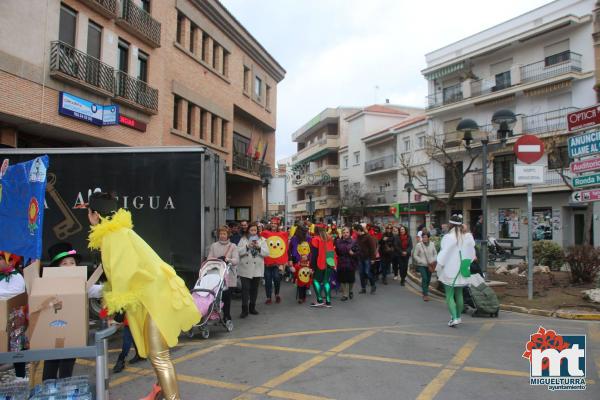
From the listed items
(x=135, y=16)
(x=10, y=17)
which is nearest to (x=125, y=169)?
(x=10, y=17)

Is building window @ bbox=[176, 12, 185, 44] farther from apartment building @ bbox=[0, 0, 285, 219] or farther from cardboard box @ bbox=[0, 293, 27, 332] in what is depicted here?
cardboard box @ bbox=[0, 293, 27, 332]

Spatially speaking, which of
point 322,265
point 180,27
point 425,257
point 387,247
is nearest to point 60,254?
point 322,265

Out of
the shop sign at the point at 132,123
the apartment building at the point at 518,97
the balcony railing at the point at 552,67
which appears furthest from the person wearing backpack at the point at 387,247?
the balcony railing at the point at 552,67

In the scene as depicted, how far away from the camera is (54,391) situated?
3.61 m

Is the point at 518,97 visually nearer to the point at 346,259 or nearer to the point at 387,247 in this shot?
the point at 387,247

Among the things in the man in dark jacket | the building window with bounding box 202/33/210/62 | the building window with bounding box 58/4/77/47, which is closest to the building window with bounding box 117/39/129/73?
the building window with bounding box 58/4/77/47

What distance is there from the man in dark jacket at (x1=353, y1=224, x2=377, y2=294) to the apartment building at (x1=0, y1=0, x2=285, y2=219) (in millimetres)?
8896

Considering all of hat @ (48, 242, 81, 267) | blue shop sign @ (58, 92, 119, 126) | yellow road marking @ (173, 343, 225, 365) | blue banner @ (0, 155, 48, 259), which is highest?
blue shop sign @ (58, 92, 119, 126)

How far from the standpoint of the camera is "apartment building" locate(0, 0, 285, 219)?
12586mm

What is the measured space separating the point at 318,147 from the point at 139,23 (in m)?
42.4

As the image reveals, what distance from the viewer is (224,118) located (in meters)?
24.6

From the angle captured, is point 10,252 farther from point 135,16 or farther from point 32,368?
point 135,16

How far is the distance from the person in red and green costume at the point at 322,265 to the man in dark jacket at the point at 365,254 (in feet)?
5.16

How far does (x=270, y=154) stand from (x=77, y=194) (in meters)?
24.0
